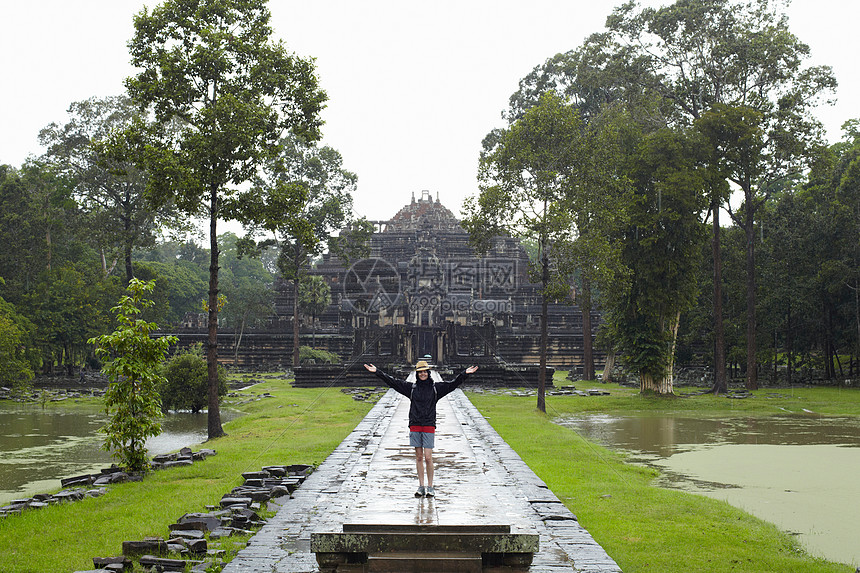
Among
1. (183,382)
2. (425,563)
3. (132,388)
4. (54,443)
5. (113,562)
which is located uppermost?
(132,388)

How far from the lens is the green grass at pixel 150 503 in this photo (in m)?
7.37

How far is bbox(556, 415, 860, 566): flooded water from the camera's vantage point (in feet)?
29.4

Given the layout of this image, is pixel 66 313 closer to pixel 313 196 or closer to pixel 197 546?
pixel 313 196

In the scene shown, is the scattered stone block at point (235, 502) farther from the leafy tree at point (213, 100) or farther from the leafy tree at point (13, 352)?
the leafy tree at point (13, 352)

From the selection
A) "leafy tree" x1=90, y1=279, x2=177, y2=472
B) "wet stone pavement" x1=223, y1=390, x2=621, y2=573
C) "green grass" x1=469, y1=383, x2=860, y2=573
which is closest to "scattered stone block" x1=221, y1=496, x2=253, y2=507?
"wet stone pavement" x1=223, y1=390, x2=621, y2=573

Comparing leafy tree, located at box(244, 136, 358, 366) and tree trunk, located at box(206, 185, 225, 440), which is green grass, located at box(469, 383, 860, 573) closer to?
tree trunk, located at box(206, 185, 225, 440)

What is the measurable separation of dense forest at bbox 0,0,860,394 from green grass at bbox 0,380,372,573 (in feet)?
10.9

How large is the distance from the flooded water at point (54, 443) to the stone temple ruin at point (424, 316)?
10.1 meters

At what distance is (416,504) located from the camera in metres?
7.26

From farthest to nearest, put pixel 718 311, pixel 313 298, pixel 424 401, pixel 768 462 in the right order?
pixel 313 298
pixel 718 311
pixel 768 462
pixel 424 401

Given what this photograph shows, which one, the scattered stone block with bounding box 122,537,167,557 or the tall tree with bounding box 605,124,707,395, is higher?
the tall tree with bounding box 605,124,707,395

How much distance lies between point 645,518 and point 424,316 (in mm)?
36367

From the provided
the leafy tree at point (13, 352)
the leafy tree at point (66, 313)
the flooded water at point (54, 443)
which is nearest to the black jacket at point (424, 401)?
the flooded water at point (54, 443)
